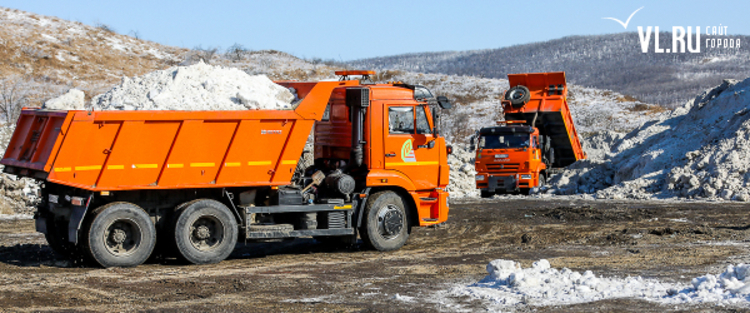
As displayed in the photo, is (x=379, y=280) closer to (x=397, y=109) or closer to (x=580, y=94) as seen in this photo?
(x=397, y=109)

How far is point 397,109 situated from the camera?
1315cm

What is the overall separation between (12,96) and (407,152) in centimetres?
3598

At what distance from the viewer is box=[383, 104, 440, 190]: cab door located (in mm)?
13070

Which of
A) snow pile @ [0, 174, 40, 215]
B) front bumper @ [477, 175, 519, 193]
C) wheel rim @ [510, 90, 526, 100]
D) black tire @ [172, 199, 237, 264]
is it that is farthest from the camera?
wheel rim @ [510, 90, 526, 100]

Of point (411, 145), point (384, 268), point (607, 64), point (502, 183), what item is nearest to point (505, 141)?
point (502, 183)

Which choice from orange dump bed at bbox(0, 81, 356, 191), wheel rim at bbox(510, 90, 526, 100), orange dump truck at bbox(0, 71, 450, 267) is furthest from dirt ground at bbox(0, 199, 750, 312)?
wheel rim at bbox(510, 90, 526, 100)

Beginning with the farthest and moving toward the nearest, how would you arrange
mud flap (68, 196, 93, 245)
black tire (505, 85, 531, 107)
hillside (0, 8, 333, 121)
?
hillside (0, 8, 333, 121) < black tire (505, 85, 531, 107) < mud flap (68, 196, 93, 245)

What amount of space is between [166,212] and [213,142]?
1.28 meters

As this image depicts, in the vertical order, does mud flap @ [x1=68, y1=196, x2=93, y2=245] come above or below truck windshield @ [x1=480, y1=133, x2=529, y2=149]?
below

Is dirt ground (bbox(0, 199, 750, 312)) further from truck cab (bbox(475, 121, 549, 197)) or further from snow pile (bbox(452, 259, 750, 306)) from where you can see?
truck cab (bbox(475, 121, 549, 197))

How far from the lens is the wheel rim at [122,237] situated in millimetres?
10977

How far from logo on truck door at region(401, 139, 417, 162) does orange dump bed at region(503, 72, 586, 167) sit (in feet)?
44.4

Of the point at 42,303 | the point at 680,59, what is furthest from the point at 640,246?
the point at 680,59

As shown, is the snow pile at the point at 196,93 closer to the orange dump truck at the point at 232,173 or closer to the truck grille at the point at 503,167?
the orange dump truck at the point at 232,173
